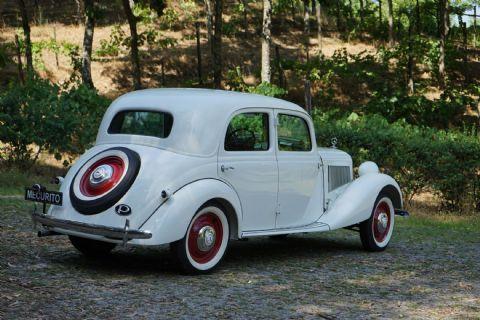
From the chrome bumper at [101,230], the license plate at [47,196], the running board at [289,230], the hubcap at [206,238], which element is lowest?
the running board at [289,230]

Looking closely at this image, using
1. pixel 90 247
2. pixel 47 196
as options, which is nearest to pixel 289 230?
pixel 90 247

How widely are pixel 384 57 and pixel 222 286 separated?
3060cm

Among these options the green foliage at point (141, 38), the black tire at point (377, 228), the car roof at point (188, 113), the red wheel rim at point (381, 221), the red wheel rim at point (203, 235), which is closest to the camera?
the red wheel rim at point (203, 235)

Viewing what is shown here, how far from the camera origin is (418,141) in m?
14.3

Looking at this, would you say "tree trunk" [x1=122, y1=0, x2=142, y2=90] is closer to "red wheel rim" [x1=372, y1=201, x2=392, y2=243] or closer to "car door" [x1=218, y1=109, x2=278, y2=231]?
"red wheel rim" [x1=372, y1=201, x2=392, y2=243]

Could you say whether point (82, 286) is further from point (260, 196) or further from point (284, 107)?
point (284, 107)

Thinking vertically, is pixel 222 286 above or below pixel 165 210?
below

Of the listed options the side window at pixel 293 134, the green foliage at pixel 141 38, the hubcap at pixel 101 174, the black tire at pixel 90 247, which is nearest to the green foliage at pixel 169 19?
the green foliage at pixel 141 38

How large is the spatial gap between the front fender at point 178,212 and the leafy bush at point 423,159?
852 centimetres

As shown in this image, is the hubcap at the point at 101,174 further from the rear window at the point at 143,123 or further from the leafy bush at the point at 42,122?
the leafy bush at the point at 42,122

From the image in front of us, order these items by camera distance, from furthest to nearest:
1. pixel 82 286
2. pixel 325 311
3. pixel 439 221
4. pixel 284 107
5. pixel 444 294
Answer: pixel 439 221 → pixel 284 107 → pixel 444 294 → pixel 82 286 → pixel 325 311

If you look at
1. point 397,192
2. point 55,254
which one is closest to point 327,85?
point 397,192

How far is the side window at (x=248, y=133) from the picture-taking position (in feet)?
23.1

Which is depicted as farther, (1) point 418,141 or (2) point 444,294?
(1) point 418,141
